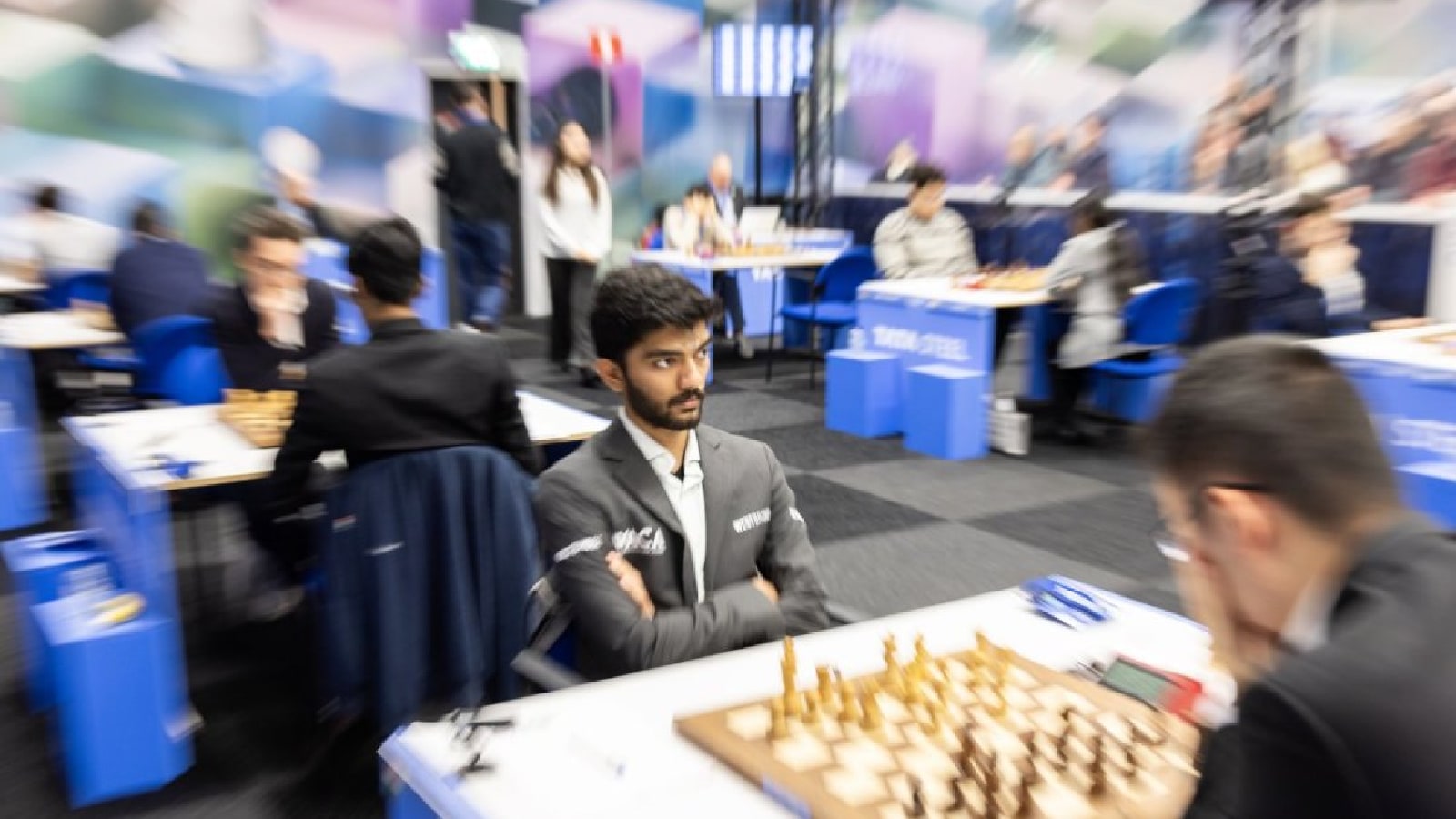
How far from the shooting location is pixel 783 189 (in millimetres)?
11586

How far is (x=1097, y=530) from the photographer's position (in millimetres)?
5031

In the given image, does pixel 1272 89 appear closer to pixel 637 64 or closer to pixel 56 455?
pixel 637 64

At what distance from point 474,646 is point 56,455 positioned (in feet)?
15.4

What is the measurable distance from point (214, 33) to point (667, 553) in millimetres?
8340

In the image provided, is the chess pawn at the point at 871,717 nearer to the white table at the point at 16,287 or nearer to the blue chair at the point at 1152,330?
the blue chair at the point at 1152,330

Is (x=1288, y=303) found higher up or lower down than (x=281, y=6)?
lower down

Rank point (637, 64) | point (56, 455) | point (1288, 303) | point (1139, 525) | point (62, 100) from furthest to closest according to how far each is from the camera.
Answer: point (637, 64) → point (62, 100) → point (56, 455) → point (1288, 303) → point (1139, 525)

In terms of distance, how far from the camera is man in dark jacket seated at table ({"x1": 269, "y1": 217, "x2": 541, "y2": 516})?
2.60m

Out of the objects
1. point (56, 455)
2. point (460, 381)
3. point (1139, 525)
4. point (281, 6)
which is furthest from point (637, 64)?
point (460, 381)

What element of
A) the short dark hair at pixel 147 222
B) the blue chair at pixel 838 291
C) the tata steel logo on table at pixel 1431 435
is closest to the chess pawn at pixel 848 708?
the tata steel logo on table at pixel 1431 435

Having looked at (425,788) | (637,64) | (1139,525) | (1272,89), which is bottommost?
(1139,525)

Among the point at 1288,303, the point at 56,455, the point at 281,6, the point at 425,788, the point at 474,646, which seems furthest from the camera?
the point at 281,6

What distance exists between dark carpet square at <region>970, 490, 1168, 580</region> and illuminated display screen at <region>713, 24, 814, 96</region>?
599 cm

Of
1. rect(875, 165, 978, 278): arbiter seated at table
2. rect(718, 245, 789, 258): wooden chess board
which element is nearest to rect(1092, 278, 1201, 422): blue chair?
rect(875, 165, 978, 278): arbiter seated at table
